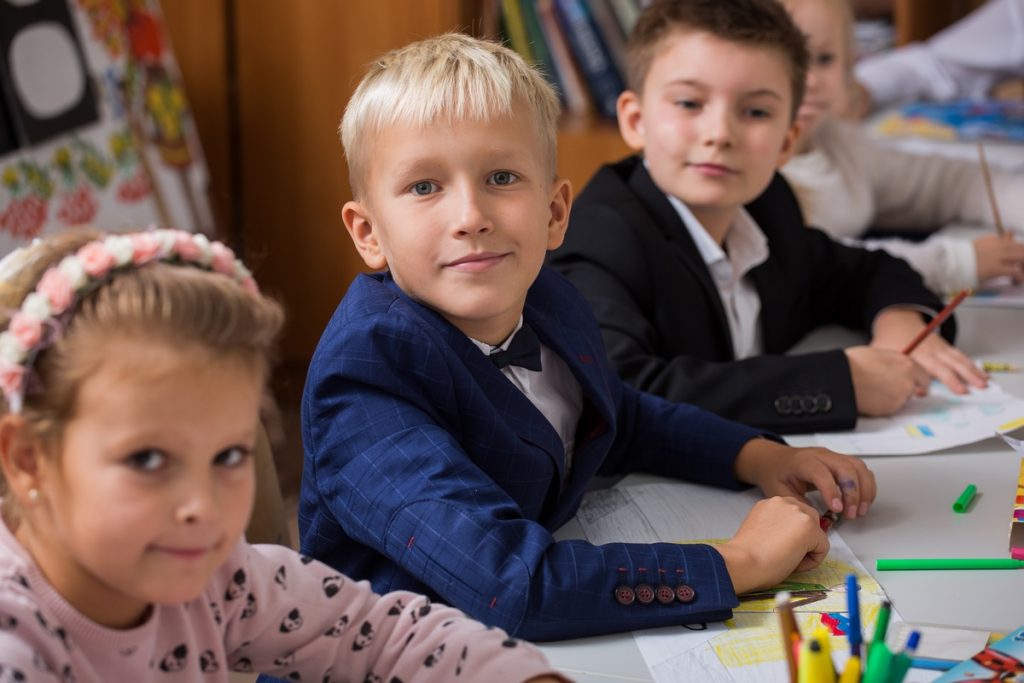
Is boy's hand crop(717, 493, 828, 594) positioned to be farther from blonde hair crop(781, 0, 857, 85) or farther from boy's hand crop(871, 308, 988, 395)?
blonde hair crop(781, 0, 857, 85)

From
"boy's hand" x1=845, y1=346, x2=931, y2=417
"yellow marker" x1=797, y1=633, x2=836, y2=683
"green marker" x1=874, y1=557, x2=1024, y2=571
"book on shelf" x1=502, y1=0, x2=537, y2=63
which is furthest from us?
"book on shelf" x1=502, y1=0, x2=537, y2=63

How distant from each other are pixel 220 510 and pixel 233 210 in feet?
9.33

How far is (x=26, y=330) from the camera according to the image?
0.72 meters

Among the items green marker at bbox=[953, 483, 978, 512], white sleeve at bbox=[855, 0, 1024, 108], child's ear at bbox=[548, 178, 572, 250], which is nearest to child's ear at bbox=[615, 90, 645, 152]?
child's ear at bbox=[548, 178, 572, 250]

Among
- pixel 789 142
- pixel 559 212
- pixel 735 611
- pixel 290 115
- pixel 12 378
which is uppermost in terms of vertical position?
pixel 12 378

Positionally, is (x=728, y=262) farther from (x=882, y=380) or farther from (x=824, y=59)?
(x=824, y=59)

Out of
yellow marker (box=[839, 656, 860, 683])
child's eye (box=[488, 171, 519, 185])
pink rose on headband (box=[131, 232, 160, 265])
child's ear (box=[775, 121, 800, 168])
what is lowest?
child's ear (box=[775, 121, 800, 168])

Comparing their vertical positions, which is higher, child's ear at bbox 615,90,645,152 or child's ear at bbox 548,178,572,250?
child's ear at bbox 548,178,572,250

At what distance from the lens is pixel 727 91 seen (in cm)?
164

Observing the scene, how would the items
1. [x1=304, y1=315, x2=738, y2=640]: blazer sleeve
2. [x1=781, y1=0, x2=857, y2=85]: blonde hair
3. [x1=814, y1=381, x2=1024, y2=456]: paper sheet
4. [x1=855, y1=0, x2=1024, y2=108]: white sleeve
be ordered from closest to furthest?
[x1=304, y1=315, x2=738, y2=640]: blazer sleeve < [x1=814, y1=381, x2=1024, y2=456]: paper sheet < [x1=781, y1=0, x2=857, y2=85]: blonde hair < [x1=855, y1=0, x2=1024, y2=108]: white sleeve

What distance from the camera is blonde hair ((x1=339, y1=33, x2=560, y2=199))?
1095 mm

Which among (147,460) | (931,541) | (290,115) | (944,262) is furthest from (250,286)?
(290,115)

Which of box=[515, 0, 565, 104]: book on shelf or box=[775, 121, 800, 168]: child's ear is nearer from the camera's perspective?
box=[775, 121, 800, 168]: child's ear

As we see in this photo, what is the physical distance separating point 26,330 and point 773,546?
0.62 m
